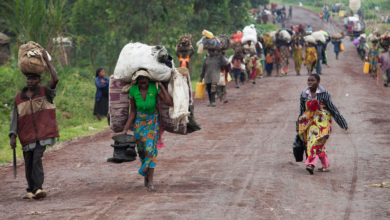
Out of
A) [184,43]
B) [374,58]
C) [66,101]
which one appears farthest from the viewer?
[374,58]

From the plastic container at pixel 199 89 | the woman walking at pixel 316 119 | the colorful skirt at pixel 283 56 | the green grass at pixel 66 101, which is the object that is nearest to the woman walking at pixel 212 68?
the plastic container at pixel 199 89

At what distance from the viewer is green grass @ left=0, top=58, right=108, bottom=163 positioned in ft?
41.3

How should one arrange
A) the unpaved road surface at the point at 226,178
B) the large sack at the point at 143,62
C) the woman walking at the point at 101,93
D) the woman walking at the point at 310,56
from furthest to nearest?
the woman walking at the point at 310,56 < the woman walking at the point at 101,93 < the large sack at the point at 143,62 < the unpaved road surface at the point at 226,178

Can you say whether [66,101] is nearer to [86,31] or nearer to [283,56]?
[283,56]

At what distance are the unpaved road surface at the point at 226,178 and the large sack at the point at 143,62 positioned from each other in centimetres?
147

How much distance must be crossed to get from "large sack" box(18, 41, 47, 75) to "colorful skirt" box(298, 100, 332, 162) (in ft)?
12.7

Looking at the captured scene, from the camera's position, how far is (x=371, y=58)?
21719 millimetres

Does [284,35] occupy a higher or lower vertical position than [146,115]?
higher

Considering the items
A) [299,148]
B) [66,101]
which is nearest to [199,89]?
[66,101]

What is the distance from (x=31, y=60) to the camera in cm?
614

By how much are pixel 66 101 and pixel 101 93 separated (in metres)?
2.31

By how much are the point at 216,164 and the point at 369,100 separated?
30.5 ft

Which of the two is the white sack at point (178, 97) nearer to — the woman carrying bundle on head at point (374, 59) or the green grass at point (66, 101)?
the green grass at point (66, 101)

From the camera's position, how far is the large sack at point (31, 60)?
614 cm
